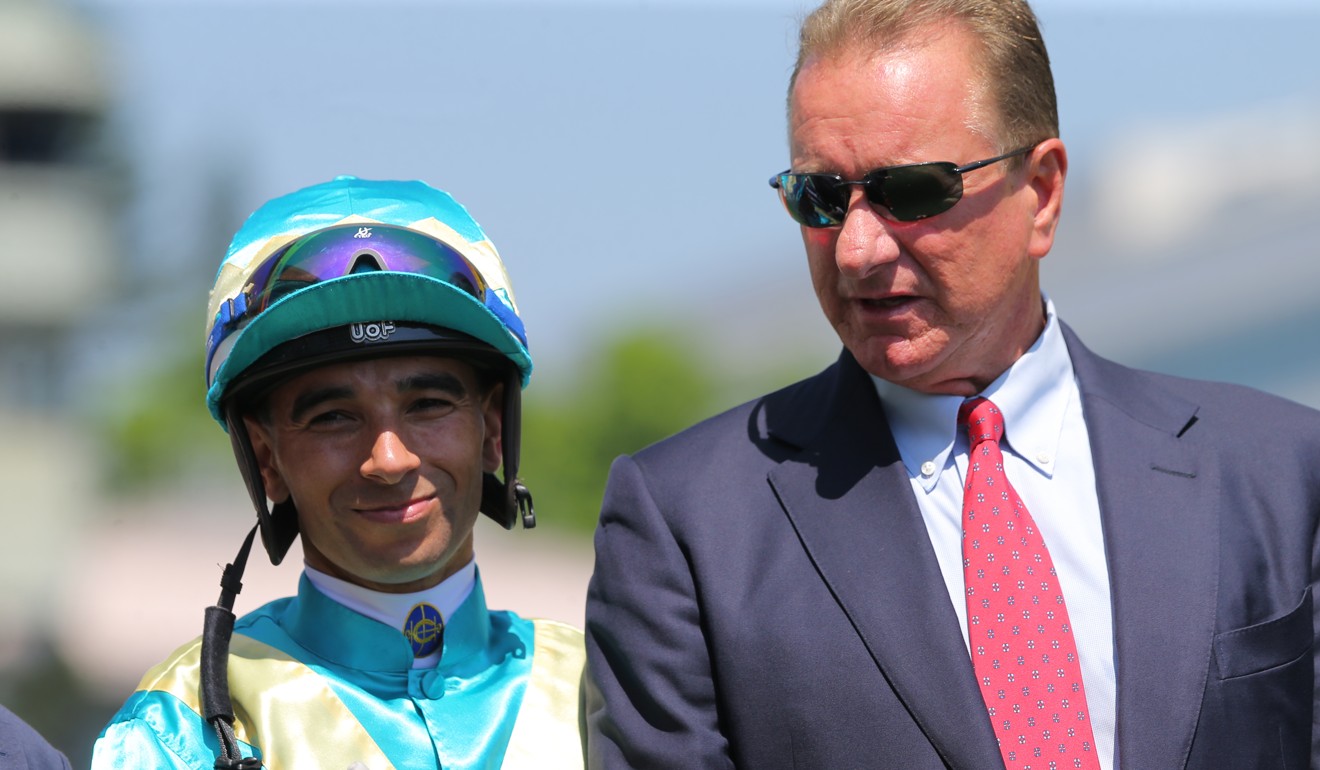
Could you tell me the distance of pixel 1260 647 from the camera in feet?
9.23

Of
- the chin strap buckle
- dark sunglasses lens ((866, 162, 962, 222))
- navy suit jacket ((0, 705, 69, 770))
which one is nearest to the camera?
navy suit jacket ((0, 705, 69, 770))

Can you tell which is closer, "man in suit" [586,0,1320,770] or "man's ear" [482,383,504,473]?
"man in suit" [586,0,1320,770]

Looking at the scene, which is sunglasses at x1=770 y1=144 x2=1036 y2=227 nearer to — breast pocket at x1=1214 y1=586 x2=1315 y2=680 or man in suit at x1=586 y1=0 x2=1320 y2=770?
man in suit at x1=586 y1=0 x2=1320 y2=770

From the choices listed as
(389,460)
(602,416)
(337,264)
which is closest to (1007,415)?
(389,460)

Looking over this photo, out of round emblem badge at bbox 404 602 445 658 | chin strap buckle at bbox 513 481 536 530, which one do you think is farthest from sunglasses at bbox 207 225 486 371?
round emblem badge at bbox 404 602 445 658

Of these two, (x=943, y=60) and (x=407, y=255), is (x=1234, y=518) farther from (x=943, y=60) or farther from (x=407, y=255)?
(x=407, y=255)

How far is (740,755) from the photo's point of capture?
2.80 m

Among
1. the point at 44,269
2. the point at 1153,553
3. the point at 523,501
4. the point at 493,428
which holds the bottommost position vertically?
the point at 1153,553

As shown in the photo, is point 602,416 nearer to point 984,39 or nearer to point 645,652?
point 984,39

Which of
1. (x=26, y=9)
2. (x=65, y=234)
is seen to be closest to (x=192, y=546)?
(x=65, y=234)

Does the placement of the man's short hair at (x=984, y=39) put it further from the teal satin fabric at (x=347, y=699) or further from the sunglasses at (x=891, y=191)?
the teal satin fabric at (x=347, y=699)

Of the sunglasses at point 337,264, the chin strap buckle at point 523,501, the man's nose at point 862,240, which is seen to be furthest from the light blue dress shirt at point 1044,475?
the sunglasses at point 337,264

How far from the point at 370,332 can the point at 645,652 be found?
0.77m

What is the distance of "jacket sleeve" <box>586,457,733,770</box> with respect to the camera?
2.76 meters
